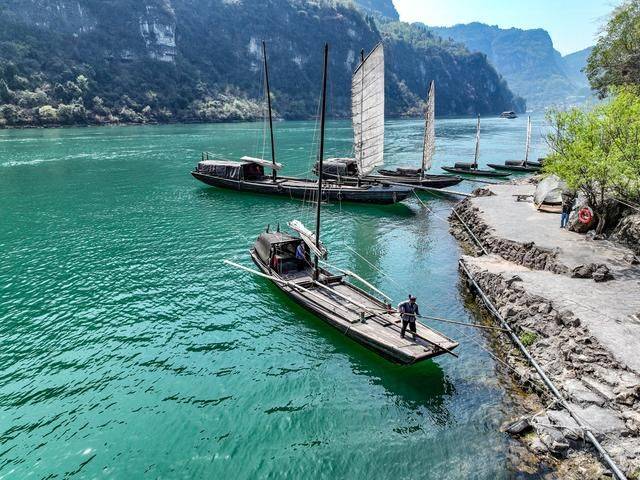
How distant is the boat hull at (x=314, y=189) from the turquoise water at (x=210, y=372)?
1046cm

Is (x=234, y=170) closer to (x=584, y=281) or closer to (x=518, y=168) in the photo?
(x=584, y=281)

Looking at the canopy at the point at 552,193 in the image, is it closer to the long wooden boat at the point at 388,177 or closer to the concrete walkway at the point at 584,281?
the concrete walkway at the point at 584,281

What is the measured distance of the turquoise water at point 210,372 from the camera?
15.7m

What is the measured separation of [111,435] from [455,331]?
698 inches

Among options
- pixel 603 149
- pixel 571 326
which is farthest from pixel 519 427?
pixel 603 149

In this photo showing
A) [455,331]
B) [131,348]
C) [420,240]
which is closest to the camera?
[131,348]

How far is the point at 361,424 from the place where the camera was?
17.3m

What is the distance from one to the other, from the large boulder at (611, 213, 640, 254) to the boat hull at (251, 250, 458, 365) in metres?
17.3

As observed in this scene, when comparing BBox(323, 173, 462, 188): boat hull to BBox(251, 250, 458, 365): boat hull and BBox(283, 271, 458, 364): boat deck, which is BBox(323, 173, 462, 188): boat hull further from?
BBox(251, 250, 458, 365): boat hull

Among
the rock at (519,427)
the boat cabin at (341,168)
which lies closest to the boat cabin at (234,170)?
the boat cabin at (341,168)

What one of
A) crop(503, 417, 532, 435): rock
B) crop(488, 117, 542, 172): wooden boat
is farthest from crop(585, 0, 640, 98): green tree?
crop(503, 417, 532, 435): rock

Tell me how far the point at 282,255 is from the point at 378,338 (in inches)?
421

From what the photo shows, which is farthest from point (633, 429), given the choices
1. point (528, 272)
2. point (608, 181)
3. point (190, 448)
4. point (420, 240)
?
point (420, 240)

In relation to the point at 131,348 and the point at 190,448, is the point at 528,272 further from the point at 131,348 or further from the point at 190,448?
the point at 131,348
